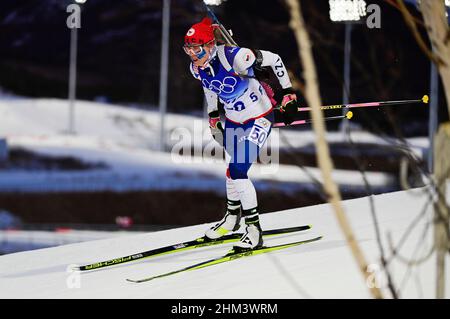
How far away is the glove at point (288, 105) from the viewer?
6.62 metres

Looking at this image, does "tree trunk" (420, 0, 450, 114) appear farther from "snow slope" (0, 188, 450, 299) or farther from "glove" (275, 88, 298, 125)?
"glove" (275, 88, 298, 125)

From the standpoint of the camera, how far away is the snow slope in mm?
5402

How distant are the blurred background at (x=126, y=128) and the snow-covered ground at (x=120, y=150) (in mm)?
87

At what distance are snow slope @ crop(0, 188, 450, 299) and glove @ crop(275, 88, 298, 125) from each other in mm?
1159

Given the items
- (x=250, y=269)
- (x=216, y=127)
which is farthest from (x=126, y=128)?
(x=250, y=269)

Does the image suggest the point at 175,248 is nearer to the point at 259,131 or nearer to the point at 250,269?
the point at 250,269

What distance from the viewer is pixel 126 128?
156ft

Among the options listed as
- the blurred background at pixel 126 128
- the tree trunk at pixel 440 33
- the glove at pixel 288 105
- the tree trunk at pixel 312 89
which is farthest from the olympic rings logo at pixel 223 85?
the blurred background at pixel 126 128

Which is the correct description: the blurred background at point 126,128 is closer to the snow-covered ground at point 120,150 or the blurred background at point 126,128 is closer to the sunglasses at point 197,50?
the snow-covered ground at point 120,150

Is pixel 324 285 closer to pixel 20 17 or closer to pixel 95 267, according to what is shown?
pixel 95 267

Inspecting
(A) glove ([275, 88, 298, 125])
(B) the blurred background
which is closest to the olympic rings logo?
(A) glove ([275, 88, 298, 125])

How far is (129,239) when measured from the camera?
9.09 meters

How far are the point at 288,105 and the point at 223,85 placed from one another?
57 centimetres

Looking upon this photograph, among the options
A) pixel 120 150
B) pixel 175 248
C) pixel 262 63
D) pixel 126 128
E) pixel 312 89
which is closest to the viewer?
pixel 312 89
